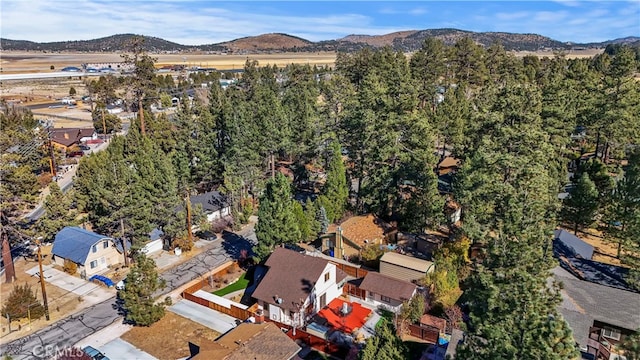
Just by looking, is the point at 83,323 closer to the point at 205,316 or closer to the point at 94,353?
the point at 94,353

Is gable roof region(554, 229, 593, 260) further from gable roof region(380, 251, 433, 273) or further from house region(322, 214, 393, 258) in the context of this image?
house region(322, 214, 393, 258)

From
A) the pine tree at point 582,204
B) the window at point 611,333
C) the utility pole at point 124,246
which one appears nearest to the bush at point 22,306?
the utility pole at point 124,246

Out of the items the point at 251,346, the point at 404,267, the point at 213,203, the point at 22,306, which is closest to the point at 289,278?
the point at 251,346

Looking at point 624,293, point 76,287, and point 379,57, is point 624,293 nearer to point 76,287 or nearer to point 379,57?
point 76,287

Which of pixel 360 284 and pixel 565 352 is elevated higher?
pixel 565 352

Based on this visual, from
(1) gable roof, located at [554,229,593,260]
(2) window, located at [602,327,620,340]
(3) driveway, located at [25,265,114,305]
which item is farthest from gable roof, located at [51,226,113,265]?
(1) gable roof, located at [554,229,593,260]

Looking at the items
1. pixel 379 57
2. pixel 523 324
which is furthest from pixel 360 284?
pixel 379 57

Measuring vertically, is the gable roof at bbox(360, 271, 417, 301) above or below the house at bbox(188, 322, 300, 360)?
below

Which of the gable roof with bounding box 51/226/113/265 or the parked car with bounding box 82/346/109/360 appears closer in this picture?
Result: the parked car with bounding box 82/346/109/360
